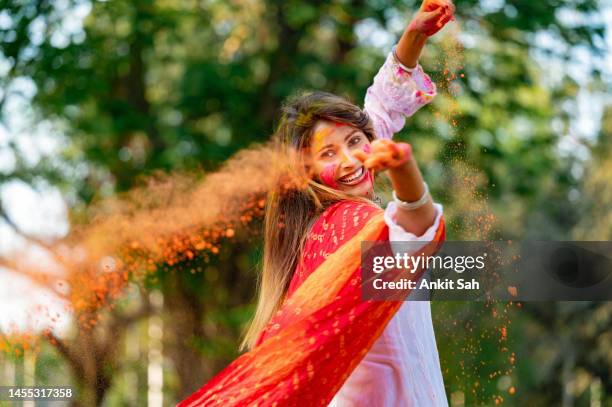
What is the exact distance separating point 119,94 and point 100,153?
1201 millimetres

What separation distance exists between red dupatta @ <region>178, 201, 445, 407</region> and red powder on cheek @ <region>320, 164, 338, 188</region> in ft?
0.73

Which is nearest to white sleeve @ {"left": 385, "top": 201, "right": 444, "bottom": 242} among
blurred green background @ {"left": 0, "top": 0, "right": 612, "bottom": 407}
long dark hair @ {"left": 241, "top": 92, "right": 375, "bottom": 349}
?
long dark hair @ {"left": 241, "top": 92, "right": 375, "bottom": 349}

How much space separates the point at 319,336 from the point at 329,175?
0.63 metres

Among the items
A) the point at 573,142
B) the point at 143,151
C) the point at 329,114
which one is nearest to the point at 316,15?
the point at 143,151

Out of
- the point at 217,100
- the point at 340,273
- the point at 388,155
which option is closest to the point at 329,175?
the point at 340,273

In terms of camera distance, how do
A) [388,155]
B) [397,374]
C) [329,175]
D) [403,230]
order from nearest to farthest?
[388,155] → [403,230] → [397,374] → [329,175]

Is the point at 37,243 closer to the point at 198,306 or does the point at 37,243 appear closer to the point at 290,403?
the point at 198,306

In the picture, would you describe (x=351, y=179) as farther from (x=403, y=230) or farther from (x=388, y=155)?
(x=388, y=155)

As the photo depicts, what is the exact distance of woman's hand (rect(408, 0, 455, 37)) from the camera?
302cm

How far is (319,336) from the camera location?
102 inches

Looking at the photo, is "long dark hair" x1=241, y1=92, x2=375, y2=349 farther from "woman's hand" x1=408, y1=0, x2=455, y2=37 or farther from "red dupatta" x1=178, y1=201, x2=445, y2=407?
"woman's hand" x1=408, y1=0, x2=455, y2=37

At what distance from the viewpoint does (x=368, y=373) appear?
9.30 feet

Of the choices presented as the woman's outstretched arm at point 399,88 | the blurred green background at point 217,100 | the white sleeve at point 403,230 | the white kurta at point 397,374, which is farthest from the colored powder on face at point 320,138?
the blurred green background at point 217,100

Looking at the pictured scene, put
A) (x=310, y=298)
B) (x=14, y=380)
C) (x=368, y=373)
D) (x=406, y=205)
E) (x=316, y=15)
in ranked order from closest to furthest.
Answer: (x=406, y=205), (x=310, y=298), (x=368, y=373), (x=14, y=380), (x=316, y=15)
